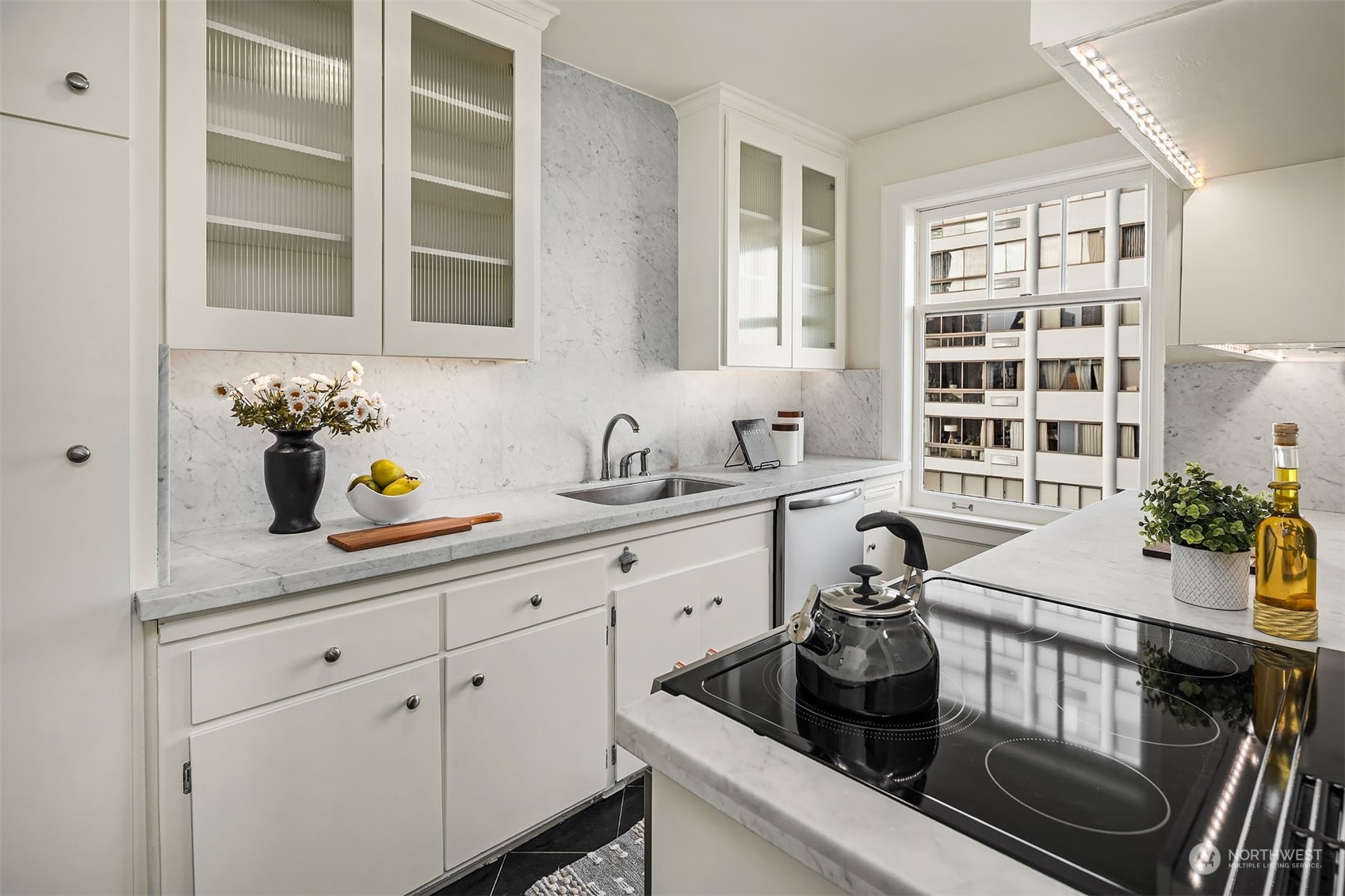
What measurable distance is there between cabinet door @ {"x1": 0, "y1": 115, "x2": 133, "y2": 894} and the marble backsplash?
615 millimetres

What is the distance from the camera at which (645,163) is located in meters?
3.05

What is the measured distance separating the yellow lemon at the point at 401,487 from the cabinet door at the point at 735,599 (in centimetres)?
103

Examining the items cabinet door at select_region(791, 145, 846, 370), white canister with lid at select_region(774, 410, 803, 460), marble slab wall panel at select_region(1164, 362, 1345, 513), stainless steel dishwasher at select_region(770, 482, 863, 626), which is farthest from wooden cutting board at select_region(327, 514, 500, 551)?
marble slab wall panel at select_region(1164, 362, 1345, 513)

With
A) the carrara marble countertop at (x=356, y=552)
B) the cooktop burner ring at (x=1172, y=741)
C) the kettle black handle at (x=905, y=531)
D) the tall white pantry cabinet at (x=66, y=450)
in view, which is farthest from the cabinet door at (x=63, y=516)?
the cooktop burner ring at (x=1172, y=741)

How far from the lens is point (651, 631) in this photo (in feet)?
7.50

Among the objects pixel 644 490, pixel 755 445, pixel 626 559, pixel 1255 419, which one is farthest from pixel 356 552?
pixel 1255 419

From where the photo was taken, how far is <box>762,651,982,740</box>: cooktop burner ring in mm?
813

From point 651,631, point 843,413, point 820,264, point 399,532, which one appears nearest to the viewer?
point 399,532

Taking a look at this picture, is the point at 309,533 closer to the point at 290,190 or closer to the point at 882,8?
the point at 290,190

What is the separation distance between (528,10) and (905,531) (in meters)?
2.15

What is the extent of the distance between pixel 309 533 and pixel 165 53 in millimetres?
1191

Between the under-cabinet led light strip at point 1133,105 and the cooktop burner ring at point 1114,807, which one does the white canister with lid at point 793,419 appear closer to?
the under-cabinet led light strip at point 1133,105

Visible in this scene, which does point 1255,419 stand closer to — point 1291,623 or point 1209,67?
point 1291,623

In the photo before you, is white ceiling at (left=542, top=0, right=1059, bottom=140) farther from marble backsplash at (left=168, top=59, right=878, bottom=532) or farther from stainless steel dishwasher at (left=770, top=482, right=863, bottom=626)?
stainless steel dishwasher at (left=770, top=482, right=863, bottom=626)
